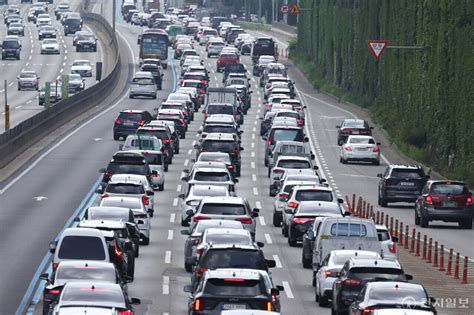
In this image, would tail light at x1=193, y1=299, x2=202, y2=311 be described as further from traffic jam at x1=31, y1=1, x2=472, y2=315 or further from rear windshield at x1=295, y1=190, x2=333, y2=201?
rear windshield at x1=295, y1=190, x2=333, y2=201

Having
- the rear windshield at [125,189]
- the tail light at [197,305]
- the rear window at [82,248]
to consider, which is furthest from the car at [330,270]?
the rear windshield at [125,189]

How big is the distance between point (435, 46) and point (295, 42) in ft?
273

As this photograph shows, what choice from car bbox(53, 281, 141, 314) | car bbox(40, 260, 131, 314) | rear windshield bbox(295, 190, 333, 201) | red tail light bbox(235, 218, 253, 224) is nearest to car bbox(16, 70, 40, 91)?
rear windshield bbox(295, 190, 333, 201)

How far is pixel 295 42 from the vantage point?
511 ft

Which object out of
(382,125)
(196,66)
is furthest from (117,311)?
(196,66)

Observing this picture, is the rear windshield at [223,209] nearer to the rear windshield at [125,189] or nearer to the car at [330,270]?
the rear windshield at [125,189]

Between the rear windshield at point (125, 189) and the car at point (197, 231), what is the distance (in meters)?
10.1

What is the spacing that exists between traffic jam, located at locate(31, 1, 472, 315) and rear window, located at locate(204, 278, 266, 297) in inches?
0.6

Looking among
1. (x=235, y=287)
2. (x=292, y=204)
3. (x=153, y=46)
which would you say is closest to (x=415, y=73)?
(x=292, y=204)

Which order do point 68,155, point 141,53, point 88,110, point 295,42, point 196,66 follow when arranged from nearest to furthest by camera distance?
point 68,155, point 88,110, point 196,66, point 141,53, point 295,42

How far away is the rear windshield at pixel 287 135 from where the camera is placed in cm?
6750

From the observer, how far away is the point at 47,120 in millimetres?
78000

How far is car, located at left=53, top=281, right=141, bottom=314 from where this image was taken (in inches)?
923

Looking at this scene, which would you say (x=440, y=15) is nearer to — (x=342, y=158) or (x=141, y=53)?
(x=342, y=158)
